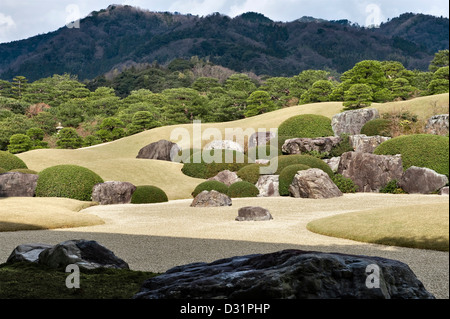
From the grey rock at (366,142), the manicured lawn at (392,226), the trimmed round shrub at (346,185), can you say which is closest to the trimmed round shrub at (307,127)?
the grey rock at (366,142)

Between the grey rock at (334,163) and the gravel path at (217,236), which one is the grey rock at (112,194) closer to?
the gravel path at (217,236)

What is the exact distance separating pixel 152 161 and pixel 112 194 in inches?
297

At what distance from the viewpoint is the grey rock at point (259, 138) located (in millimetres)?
27977

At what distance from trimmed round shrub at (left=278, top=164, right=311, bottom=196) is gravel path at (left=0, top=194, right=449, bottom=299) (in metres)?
2.32

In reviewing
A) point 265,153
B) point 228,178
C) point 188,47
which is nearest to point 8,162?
point 228,178

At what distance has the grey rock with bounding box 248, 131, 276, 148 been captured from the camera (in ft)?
91.8

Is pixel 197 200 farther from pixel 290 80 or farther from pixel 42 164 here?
pixel 290 80

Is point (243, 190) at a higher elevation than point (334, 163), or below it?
below

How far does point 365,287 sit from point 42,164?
2441 centimetres

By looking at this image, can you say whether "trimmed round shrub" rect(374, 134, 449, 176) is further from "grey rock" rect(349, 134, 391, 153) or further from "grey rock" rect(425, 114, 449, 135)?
"grey rock" rect(425, 114, 449, 135)

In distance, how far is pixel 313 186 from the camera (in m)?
15.4

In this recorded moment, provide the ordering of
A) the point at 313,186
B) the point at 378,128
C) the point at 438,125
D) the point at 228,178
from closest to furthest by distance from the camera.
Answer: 1. the point at 313,186
2. the point at 228,178
3. the point at 438,125
4. the point at 378,128

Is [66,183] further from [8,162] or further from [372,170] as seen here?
[372,170]

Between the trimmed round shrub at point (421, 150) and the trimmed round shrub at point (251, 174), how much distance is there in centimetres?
526
